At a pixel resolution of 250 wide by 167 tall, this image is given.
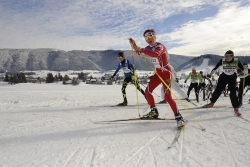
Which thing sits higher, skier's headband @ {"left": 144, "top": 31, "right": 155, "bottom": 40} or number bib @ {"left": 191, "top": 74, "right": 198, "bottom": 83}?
skier's headband @ {"left": 144, "top": 31, "right": 155, "bottom": 40}

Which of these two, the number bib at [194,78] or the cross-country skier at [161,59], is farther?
the number bib at [194,78]

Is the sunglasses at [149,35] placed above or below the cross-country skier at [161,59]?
above

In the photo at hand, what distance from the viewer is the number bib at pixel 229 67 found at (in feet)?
20.2

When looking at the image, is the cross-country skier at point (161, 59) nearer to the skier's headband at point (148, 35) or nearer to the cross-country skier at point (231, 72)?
the skier's headband at point (148, 35)

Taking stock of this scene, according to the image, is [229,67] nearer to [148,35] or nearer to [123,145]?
[148,35]

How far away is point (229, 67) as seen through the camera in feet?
20.4

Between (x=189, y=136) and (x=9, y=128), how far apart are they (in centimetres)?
431

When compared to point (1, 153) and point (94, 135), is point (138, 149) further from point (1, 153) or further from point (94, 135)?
point (1, 153)

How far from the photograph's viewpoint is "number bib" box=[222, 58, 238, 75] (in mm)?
6160

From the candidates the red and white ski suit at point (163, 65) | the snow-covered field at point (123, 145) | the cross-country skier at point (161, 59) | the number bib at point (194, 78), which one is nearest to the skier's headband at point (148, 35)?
the cross-country skier at point (161, 59)

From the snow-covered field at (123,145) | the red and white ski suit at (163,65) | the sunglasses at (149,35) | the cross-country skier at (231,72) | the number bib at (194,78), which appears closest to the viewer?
the snow-covered field at (123,145)

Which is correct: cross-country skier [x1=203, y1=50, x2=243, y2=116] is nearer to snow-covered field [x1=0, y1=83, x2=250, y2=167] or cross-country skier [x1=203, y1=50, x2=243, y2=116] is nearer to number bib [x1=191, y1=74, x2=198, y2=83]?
snow-covered field [x1=0, y1=83, x2=250, y2=167]

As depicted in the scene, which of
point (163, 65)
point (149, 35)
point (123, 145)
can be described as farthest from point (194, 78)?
point (123, 145)

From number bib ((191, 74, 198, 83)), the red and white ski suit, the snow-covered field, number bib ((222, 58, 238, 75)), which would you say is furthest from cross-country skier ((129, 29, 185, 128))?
number bib ((191, 74, 198, 83))
